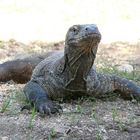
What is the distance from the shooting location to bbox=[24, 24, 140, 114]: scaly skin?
18.4 feet

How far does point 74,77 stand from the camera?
604 centimetres

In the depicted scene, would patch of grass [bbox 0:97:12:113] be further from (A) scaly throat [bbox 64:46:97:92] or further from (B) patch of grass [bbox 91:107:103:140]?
(B) patch of grass [bbox 91:107:103:140]

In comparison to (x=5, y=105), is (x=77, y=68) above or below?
above

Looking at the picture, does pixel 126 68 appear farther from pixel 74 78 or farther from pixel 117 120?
pixel 117 120

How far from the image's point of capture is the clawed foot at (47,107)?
17.7 feet

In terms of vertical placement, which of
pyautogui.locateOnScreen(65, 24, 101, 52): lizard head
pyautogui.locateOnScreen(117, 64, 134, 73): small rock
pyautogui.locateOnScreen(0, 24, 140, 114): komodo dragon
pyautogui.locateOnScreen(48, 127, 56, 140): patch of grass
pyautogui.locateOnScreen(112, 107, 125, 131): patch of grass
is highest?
pyautogui.locateOnScreen(65, 24, 101, 52): lizard head

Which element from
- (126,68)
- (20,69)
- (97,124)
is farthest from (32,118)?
(126,68)

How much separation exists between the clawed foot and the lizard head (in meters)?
0.64

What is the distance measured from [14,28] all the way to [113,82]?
559 centimetres

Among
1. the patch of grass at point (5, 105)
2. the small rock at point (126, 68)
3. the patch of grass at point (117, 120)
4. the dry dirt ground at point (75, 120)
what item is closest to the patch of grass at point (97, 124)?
the dry dirt ground at point (75, 120)

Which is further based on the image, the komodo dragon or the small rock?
the small rock

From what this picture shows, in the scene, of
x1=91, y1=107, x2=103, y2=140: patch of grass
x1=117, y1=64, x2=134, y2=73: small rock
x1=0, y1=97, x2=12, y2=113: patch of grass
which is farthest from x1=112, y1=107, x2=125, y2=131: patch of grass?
x1=117, y1=64, x2=134, y2=73: small rock

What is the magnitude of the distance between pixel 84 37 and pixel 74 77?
620 millimetres

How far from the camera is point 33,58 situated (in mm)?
7844
